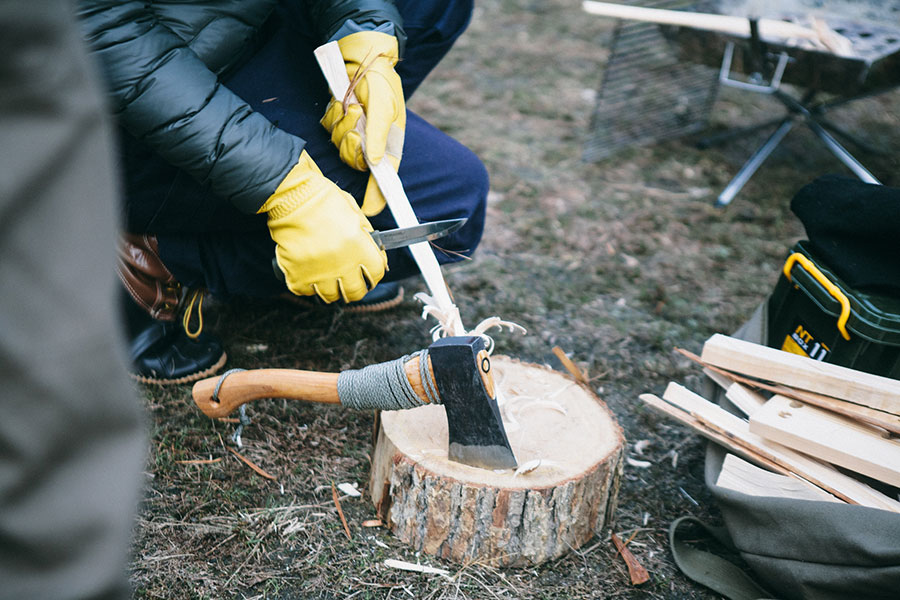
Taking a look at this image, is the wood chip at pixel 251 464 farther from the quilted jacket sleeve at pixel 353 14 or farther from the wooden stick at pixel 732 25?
the wooden stick at pixel 732 25

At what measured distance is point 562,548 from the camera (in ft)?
5.79

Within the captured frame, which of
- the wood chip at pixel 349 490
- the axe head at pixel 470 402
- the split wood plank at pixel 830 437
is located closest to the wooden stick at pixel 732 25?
the split wood plank at pixel 830 437

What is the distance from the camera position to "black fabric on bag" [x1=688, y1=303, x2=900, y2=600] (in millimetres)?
1412

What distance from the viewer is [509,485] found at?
63.8 inches

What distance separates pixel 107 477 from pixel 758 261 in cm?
318

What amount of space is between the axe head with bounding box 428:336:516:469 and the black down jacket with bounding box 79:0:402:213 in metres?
0.62

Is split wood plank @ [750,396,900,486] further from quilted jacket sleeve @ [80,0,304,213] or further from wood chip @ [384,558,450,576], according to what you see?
quilted jacket sleeve @ [80,0,304,213]

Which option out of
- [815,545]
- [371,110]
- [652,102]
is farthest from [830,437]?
[652,102]

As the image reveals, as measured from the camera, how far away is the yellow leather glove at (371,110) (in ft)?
6.26

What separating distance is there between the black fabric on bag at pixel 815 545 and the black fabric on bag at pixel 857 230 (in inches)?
25.3

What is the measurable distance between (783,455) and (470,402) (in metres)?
0.82

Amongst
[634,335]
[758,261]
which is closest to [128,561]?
[634,335]

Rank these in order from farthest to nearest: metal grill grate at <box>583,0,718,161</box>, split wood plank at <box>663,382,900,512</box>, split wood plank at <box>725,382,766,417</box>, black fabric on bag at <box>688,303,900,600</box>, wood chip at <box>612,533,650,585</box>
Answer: metal grill grate at <box>583,0,718,161</box> < split wood plank at <box>725,382,766,417</box> < wood chip at <box>612,533,650,585</box> < split wood plank at <box>663,382,900,512</box> < black fabric on bag at <box>688,303,900,600</box>

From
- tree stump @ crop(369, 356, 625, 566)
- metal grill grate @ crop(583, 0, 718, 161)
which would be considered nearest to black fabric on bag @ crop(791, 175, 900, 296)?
tree stump @ crop(369, 356, 625, 566)
